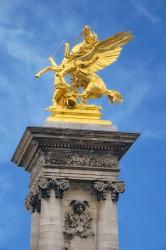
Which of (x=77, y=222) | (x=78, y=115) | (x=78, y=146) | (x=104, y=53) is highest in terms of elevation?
(x=104, y=53)

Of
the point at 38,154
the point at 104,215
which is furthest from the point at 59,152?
the point at 104,215

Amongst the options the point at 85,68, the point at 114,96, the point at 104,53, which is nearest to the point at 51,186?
the point at 114,96

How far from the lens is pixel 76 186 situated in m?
27.1

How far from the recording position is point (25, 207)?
95.7 ft

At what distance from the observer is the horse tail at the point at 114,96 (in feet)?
95.8

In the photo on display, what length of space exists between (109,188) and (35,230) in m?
3.40

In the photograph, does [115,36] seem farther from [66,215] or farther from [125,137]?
[66,215]

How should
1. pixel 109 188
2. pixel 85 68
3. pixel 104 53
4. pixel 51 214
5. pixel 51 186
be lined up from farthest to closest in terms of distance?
1. pixel 104 53
2. pixel 85 68
3. pixel 109 188
4. pixel 51 186
5. pixel 51 214

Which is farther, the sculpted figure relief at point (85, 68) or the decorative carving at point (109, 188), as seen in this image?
the sculpted figure relief at point (85, 68)

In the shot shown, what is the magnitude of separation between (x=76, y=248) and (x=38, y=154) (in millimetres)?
3888

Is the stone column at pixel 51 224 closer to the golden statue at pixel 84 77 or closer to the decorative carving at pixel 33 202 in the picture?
the decorative carving at pixel 33 202

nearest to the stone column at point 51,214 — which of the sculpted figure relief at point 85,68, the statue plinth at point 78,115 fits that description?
the statue plinth at point 78,115

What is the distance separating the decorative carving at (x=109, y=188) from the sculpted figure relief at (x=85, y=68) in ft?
11.1

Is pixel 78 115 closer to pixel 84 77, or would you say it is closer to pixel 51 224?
pixel 84 77
